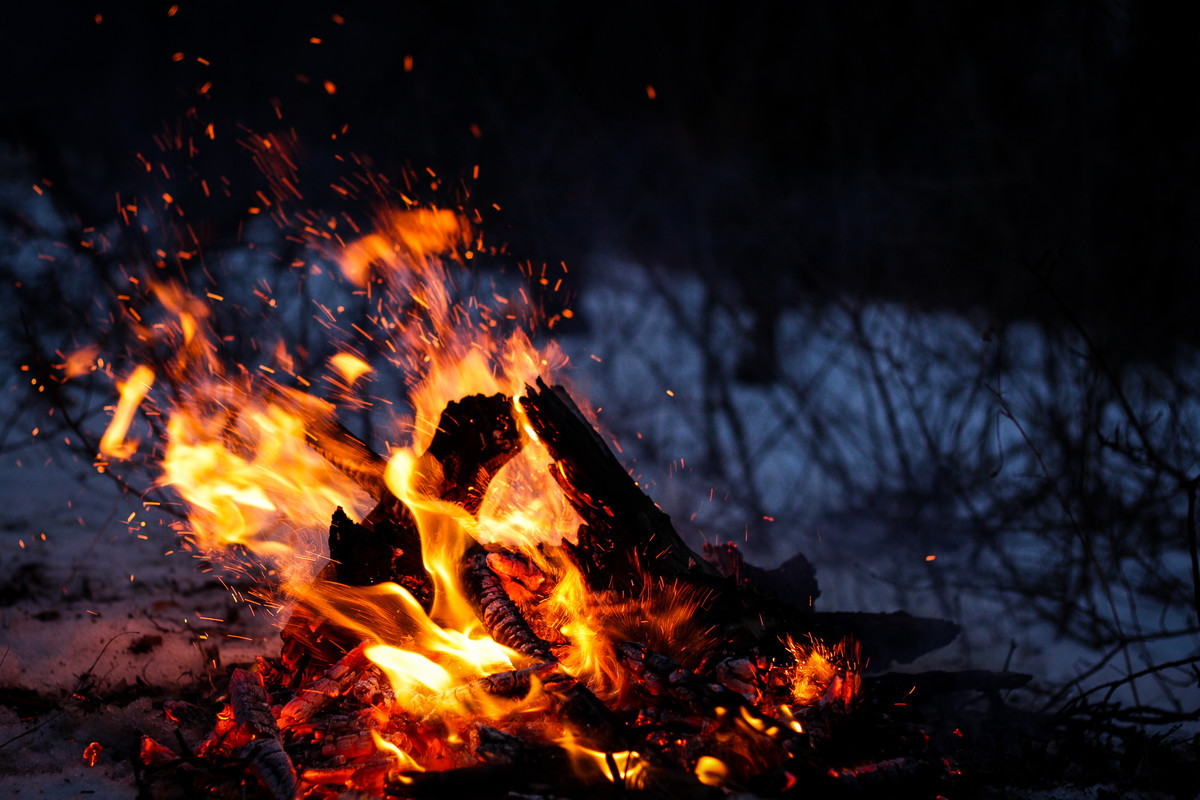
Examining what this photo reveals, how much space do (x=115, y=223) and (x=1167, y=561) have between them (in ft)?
26.0

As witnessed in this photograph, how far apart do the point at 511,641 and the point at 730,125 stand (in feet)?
18.1

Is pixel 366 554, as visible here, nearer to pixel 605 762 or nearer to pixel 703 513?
pixel 605 762

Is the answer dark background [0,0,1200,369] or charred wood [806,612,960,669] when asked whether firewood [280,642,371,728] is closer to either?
charred wood [806,612,960,669]

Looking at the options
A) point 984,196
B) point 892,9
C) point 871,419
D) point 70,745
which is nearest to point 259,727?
point 70,745

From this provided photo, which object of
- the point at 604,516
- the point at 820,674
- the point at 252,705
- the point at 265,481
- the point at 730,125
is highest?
the point at 730,125

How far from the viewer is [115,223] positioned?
531 centimetres

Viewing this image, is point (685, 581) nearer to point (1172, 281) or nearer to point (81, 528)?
point (81, 528)

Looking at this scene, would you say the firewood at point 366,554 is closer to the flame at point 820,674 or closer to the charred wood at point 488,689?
the charred wood at point 488,689

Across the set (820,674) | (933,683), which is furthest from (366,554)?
(933,683)

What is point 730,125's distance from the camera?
19.9 ft

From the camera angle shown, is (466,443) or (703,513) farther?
(703,513)

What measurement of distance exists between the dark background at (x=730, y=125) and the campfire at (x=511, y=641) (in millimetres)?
3862

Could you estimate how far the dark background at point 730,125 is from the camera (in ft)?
15.6

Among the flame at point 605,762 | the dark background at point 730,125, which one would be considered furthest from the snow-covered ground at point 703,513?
the flame at point 605,762
